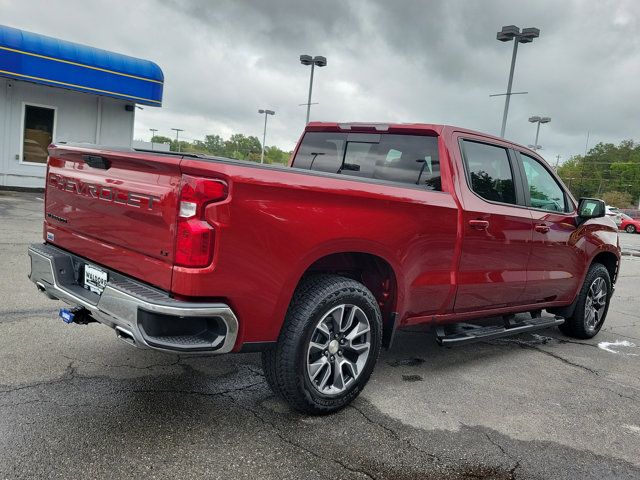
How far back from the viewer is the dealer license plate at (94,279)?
10.4 feet

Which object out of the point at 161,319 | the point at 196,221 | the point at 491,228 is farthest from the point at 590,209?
the point at 161,319

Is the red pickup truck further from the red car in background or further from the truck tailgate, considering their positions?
the red car in background

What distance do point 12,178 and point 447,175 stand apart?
16.5m

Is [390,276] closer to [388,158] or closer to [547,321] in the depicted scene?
[388,158]

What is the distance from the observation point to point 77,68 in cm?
1644

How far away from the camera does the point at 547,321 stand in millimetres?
5312

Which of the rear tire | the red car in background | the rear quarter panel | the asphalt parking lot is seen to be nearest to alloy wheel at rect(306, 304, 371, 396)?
the asphalt parking lot

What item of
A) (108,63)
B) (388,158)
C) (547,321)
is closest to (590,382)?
(547,321)

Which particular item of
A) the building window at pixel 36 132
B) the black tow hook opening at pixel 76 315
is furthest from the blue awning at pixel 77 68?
the black tow hook opening at pixel 76 315

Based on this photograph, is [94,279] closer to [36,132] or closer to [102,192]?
[102,192]

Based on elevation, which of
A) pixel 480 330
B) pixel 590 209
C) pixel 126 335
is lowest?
pixel 480 330

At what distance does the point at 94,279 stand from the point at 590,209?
4.41 m

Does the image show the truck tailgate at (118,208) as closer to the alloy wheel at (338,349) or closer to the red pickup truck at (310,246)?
the red pickup truck at (310,246)

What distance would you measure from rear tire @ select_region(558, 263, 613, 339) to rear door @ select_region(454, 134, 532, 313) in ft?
4.40
